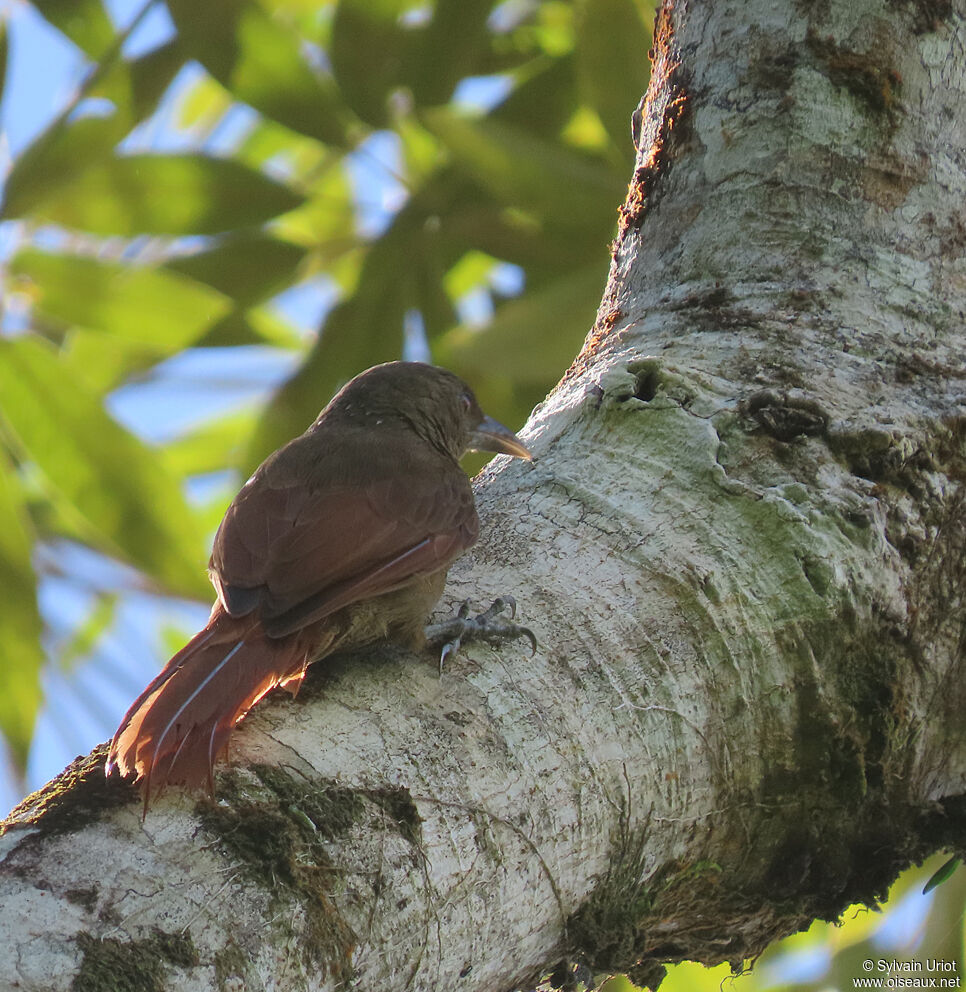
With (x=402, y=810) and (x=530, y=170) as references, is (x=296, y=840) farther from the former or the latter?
(x=530, y=170)

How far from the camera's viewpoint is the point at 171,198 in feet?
11.8

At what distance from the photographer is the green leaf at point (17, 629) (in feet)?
11.1

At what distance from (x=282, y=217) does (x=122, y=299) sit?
599 mm

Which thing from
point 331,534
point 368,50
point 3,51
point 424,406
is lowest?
point 331,534

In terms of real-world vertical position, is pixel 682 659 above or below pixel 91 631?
below

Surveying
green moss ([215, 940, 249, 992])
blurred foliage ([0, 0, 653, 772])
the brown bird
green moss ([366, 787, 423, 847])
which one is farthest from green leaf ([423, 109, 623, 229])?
green moss ([215, 940, 249, 992])

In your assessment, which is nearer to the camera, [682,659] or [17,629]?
[682,659]

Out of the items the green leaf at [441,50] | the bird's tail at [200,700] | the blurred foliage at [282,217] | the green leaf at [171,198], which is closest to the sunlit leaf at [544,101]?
the blurred foliage at [282,217]

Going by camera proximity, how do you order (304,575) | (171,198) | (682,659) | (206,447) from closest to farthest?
1. (682,659)
2. (304,575)
3. (171,198)
4. (206,447)

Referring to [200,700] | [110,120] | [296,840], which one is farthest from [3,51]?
[296,840]

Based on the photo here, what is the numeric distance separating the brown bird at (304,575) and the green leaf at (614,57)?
105 cm

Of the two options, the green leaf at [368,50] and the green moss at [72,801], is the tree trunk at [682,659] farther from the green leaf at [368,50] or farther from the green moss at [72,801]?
the green leaf at [368,50]

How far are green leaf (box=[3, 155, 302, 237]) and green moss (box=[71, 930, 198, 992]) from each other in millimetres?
2712

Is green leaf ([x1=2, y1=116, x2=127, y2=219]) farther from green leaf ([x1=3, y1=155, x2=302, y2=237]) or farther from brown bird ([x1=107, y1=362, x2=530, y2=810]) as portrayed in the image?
brown bird ([x1=107, y1=362, x2=530, y2=810])
